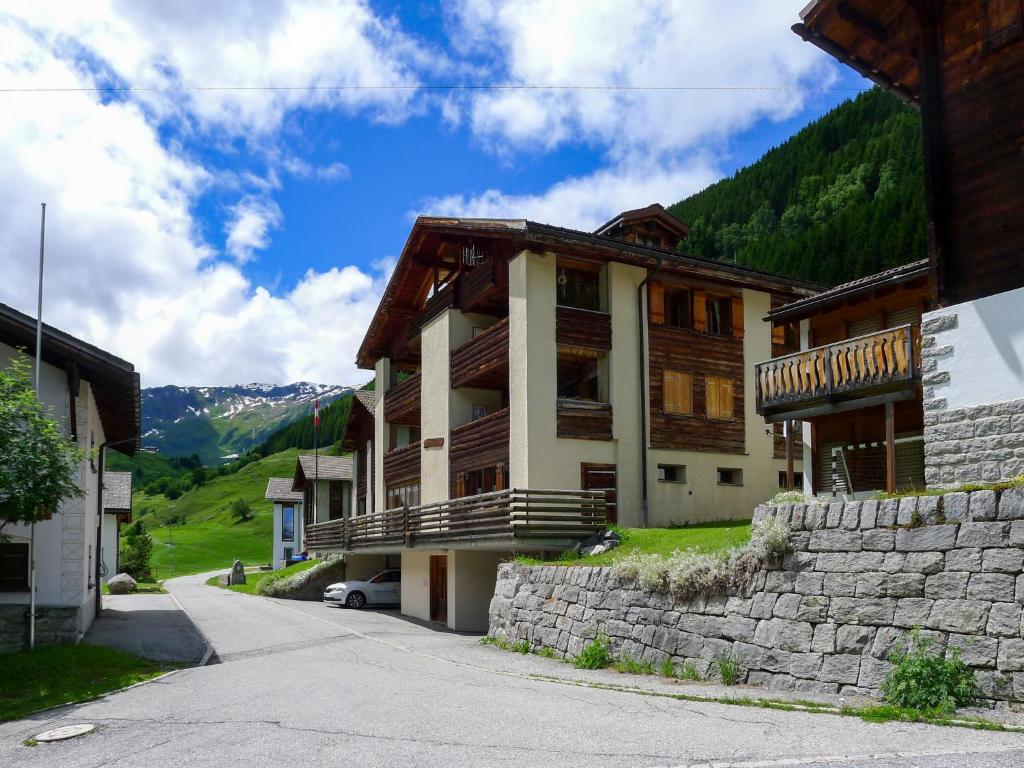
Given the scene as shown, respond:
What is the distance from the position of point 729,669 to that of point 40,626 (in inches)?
570

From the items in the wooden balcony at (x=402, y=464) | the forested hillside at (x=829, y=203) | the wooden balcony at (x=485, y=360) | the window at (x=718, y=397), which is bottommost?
the wooden balcony at (x=402, y=464)

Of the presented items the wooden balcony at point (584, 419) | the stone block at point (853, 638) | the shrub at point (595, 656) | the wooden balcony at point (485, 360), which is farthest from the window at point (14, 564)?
the stone block at point (853, 638)

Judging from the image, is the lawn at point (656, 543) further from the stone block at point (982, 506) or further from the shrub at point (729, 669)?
the stone block at point (982, 506)

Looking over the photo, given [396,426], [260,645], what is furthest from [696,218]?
[260,645]

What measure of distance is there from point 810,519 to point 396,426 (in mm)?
28581

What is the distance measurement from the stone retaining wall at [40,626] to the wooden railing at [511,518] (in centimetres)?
971

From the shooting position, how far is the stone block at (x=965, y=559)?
433 inches

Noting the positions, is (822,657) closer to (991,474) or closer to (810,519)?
(810,519)

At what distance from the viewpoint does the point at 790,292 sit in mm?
31547

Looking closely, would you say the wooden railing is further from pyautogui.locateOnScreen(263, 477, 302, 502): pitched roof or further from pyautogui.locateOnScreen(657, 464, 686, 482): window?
pyautogui.locateOnScreen(263, 477, 302, 502): pitched roof

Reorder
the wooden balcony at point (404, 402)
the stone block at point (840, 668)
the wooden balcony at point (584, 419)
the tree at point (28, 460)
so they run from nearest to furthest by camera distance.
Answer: the stone block at point (840, 668) < the tree at point (28, 460) < the wooden balcony at point (584, 419) < the wooden balcony at point (404, 402)

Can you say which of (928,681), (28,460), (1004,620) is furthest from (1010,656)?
(28,460)

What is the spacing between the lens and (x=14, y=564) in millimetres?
20500

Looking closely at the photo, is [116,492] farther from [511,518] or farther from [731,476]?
[511,518]
